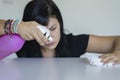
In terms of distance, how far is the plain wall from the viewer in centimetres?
183

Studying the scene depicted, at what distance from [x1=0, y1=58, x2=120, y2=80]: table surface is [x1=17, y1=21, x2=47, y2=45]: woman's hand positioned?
11 centimetres

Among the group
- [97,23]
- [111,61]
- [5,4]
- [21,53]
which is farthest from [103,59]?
[5,4]

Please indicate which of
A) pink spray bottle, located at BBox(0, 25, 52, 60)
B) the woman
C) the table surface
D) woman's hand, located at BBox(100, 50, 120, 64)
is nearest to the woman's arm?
the woman

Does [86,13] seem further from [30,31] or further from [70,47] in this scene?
[30,31]

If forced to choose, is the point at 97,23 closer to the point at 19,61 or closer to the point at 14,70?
the point at 19,61

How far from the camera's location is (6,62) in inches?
39.3

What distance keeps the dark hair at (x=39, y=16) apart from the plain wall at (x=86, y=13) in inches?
22.4

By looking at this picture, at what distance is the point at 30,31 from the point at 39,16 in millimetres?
206

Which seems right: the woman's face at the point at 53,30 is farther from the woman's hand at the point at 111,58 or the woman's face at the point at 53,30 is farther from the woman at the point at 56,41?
the woman's hand at the point at 111,58

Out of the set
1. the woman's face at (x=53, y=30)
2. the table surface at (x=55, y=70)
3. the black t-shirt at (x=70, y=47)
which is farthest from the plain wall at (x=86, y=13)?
the table surface at (x=55, y=70)

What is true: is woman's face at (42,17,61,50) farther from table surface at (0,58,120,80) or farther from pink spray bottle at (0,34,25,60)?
pink spray bottle at (0,34,25,60)

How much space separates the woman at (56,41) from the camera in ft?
3.61

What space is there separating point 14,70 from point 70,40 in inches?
20.4

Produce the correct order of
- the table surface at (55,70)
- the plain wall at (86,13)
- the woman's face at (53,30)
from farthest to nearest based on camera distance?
the plain wall at (86,13)
the woman's face at (53,30)
the table surface at (55,70)
